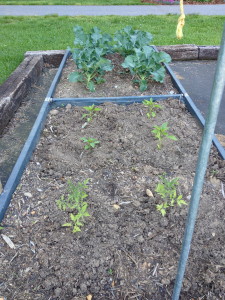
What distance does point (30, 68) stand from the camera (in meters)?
4.42

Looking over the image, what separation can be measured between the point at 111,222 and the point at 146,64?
226cm

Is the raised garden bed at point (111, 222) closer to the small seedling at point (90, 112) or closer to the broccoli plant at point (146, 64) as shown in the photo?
the small seedling at point (90, 112)

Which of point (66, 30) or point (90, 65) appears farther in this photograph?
point (66, 30)

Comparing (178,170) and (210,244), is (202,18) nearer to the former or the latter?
(178,170)

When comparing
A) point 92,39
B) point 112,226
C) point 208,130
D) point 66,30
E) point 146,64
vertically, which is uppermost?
point 208,130

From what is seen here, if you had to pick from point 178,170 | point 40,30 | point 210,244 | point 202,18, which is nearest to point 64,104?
→ point 178,170

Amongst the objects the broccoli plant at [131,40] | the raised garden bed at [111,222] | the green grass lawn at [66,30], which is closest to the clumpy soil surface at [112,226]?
the raised garden bed at [111,222]

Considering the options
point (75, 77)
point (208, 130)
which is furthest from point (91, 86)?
point (208, 130)

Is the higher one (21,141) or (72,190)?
(72,190)

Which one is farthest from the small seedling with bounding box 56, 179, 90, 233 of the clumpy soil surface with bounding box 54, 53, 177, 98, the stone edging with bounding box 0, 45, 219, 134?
the clumpy soil surface with bounding box 54, 53, 177, 98

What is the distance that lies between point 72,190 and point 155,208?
60 centimetres

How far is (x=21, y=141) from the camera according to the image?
3336 mm

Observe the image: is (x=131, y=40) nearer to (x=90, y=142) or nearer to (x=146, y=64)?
(x=146, y=64)

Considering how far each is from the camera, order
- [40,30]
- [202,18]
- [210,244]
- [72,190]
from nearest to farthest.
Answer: [210,244] < [72,190] < [40,30] < [202,18]
